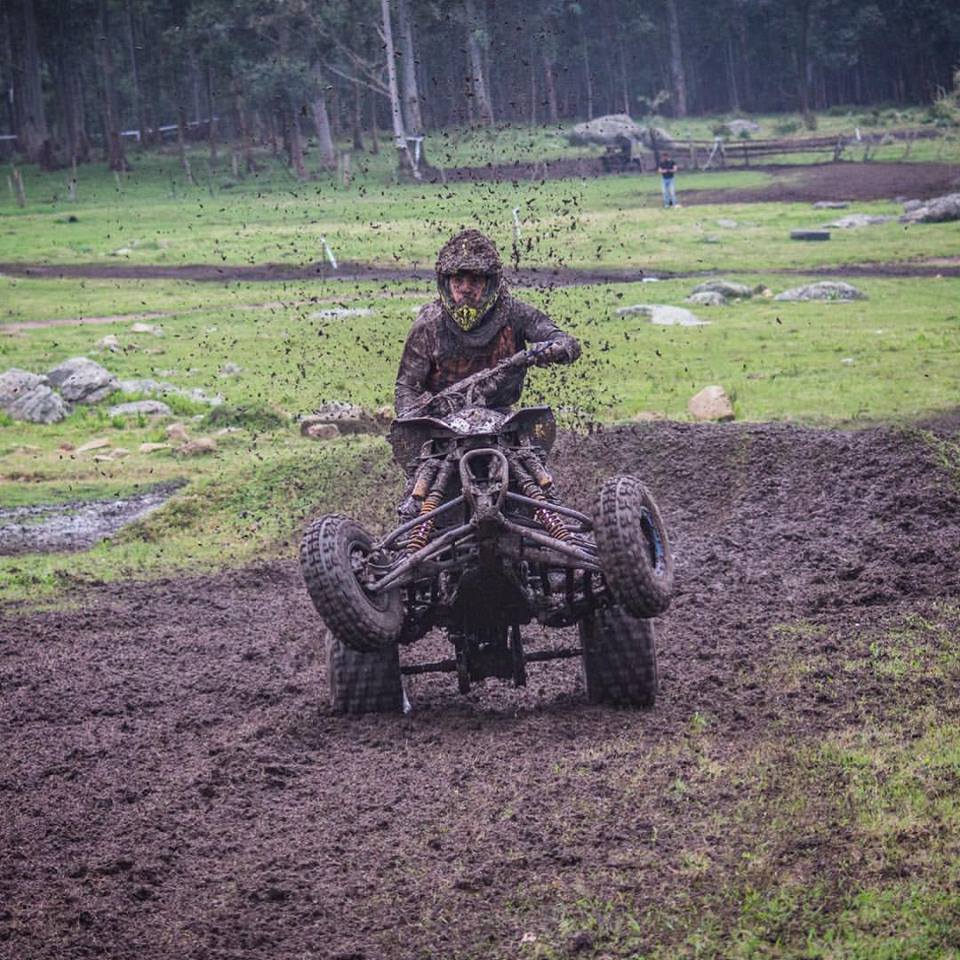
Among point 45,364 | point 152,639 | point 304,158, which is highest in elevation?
point 304,158

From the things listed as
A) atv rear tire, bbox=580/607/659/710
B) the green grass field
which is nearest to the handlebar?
atv rear tire, bbox=580/607/659/710

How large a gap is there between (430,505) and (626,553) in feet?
4.83

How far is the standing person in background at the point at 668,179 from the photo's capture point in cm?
4225

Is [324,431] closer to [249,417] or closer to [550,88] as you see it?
[249,417]

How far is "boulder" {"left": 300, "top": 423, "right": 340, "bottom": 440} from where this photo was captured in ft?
63.3

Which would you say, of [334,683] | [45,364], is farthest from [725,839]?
[45,364]

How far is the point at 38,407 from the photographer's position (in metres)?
Result: 22.2

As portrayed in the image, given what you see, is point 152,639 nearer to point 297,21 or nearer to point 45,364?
point 45,364

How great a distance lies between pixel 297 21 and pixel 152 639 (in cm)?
4155

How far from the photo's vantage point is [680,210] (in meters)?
42.9

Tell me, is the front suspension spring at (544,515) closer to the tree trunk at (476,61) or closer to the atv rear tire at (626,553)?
the atv rear tire at (626,553)

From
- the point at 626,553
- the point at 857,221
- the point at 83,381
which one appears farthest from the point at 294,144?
the point at 626,553

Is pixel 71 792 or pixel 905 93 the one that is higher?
pixel 905 93

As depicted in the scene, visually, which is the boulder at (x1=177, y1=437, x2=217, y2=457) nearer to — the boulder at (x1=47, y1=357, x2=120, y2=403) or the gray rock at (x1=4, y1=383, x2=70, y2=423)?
the gray rock at (x1=4, y1=383, x2=70, y2=423)
